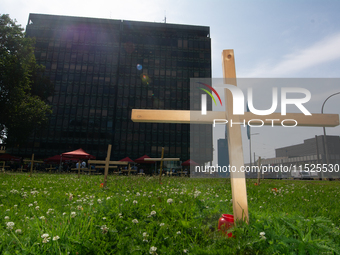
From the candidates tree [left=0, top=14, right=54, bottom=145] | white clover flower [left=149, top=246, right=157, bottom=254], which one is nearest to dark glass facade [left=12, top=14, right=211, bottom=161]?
tree [left=0, top=14, right=54, bottom=145]

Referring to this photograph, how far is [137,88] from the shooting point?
55.4 meters

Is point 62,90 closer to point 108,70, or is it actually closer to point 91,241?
point 108,70

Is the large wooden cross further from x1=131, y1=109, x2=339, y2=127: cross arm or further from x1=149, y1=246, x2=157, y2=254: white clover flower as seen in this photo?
x1=149, y1=246, x2=157, y2=254: white clover flower

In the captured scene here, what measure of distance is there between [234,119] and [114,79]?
5516 centimetres

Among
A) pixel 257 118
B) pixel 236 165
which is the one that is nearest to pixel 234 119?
pixel 257 118

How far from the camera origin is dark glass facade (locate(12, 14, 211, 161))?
5166 cm

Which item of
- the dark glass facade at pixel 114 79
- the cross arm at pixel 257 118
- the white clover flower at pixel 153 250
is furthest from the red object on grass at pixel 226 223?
the dark glass facade at pixel 114 79

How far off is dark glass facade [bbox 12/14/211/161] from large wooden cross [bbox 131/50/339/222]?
161 ft

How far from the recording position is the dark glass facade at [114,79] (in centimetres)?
5166

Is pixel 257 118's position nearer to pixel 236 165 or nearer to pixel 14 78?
pixel 236 165

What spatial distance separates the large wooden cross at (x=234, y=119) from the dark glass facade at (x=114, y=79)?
4909cm

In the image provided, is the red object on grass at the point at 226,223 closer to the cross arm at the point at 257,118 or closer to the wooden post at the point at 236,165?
the wooden post at the point at 236,165

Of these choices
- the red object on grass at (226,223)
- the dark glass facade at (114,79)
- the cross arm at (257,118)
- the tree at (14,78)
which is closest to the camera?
the red object on grass at (226,223)

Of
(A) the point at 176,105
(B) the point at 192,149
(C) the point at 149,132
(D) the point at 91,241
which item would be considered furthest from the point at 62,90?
(D) the point at 91,241
